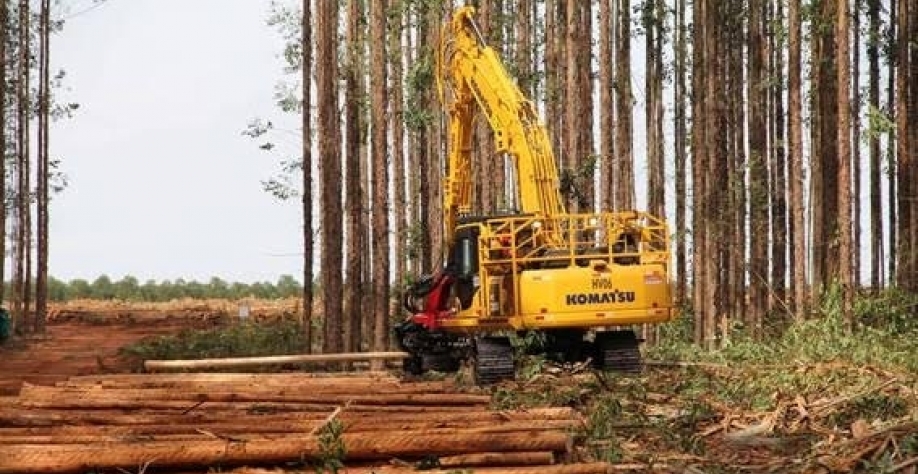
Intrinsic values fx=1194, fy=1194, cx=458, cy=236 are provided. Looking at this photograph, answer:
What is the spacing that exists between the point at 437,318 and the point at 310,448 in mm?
8908

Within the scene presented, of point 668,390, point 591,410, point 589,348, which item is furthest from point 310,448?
point 589,348

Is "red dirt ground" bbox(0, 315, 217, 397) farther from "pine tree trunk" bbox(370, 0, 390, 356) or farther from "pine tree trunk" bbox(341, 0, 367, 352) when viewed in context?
"pine tree trunk" bbox(370, 0, 390, 356)

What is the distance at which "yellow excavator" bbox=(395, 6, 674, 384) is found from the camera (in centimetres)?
1490

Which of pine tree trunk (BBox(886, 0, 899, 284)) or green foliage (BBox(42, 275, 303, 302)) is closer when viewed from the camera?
pine tree trunk (BBox(886, 0, 899, 284))

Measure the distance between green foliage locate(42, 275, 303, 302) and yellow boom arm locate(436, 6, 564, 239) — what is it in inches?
1510

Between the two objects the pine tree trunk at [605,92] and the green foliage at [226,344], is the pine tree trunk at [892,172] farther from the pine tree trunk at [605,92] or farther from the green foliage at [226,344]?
the green foliage at [226,344]

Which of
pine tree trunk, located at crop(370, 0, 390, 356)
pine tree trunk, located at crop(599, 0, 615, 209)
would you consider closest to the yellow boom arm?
pine tree trunk, located at crop(370, 0, 390, 356)

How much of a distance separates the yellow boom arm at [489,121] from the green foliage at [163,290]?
126ft

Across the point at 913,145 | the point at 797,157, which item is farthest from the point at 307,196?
the point at 913,145

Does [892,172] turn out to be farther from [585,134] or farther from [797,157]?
[585,134]

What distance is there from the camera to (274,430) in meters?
9.08

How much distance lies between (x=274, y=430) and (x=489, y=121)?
28.8 feet

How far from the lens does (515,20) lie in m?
34.2

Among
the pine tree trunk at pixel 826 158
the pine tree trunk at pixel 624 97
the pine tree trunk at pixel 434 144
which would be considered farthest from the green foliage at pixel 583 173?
the pine tree trunk at pixel 624 97
